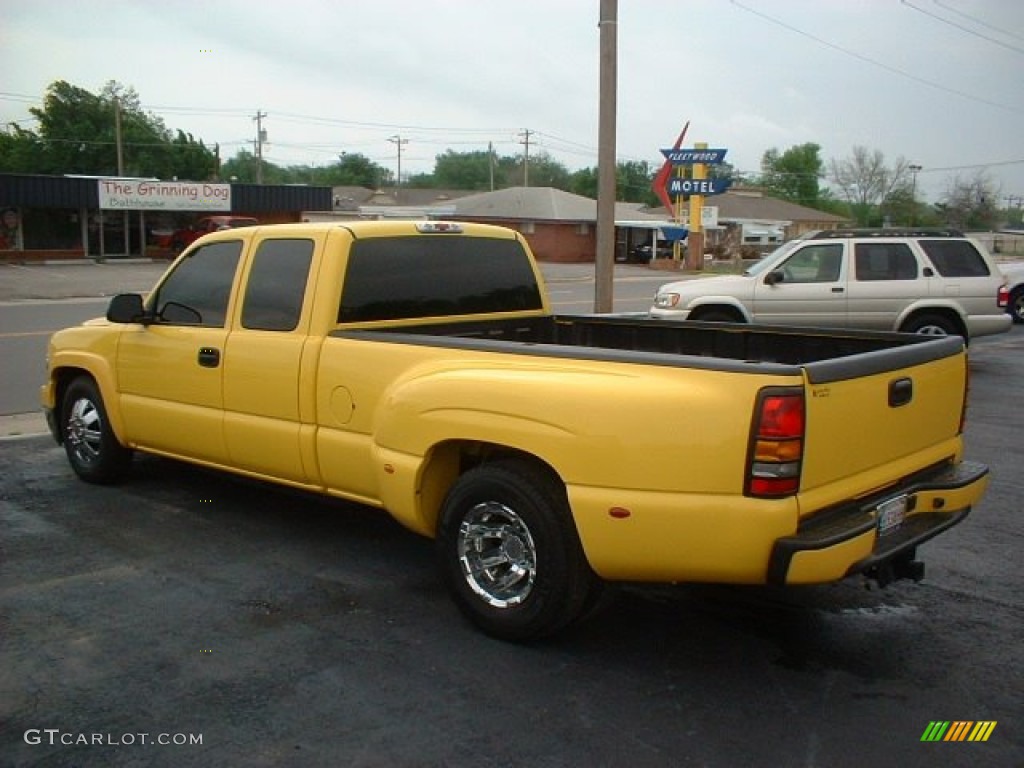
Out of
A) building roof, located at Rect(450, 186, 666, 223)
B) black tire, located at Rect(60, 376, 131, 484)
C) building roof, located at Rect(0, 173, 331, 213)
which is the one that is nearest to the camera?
black tire, located at Rect(60, 376, 131, 484)

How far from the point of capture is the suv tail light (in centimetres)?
356

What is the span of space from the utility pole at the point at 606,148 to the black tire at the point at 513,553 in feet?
28.9

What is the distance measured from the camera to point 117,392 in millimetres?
6422

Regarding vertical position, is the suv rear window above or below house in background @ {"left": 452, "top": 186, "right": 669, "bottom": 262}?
below

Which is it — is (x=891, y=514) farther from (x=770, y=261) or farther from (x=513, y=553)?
(x=770, y=261)

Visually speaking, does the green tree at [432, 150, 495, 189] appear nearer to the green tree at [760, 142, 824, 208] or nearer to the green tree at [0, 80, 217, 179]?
the green tree at [760, 142, 824, 208]

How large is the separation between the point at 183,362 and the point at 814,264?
1004cm

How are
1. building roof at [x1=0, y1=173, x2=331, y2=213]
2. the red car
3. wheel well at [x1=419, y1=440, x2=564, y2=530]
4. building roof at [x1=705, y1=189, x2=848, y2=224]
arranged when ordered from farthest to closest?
building roof at [x1=705, y1=189, x2=848, y2=224] → building roof at [x1=0, y1=173, x2=331, y2=213] → the red car → wheel well at [x1=419, y1=440, x2=564, y2=530]

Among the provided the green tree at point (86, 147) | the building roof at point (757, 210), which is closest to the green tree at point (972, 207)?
the building roof at point (757, 210)

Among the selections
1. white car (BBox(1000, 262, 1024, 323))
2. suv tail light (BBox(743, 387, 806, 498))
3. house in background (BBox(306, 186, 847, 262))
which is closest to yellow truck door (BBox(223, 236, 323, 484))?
suv tail light (BBox(743, 387, 806, 498))

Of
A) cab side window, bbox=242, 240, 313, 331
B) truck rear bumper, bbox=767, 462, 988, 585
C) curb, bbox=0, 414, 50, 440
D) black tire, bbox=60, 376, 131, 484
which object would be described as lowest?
curb, bbox=0, 414, 50, 440

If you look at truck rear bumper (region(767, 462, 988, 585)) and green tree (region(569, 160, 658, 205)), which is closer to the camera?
truck rear bumper (region(767, 462, 988, 585))

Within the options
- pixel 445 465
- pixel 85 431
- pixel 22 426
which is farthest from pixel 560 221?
pixel 445 465

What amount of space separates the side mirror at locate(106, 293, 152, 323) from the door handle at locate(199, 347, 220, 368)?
2.15ft
